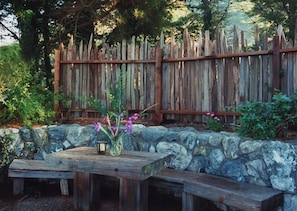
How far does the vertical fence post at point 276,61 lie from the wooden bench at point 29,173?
9.10ft

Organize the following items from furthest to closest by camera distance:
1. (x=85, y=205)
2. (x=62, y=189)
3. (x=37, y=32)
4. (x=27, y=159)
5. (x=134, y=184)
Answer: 1. (x=37, y=32)
2. (x=27, y=159)
3. (x=62, y=189)
4. (x=85, y=205)
5. (x=134, y=184)

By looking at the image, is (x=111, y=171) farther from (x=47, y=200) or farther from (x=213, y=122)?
(x=213, y=122)

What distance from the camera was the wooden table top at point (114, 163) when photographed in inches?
133

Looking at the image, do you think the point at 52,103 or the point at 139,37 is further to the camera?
the point at 139,37

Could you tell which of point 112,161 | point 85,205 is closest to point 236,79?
point 112,161

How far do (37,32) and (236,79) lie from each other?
14.1ft

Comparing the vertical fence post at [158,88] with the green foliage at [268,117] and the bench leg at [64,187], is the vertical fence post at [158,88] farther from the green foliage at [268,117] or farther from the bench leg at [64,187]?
the green foliage at [268,117]

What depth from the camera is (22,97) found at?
17.3ft

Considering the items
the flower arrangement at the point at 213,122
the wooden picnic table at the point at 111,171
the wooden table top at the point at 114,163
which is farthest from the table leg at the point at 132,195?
the flower arrangement at the point at 213,122

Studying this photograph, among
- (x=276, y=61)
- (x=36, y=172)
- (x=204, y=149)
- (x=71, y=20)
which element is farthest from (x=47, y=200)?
(x=71, y=20)

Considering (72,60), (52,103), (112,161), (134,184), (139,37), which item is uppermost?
(139,37)

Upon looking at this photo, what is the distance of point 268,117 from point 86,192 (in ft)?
7.11

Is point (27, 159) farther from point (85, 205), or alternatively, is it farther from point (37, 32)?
point (37, 32)

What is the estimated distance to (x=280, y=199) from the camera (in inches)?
133
